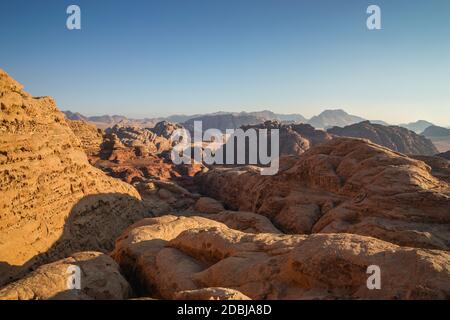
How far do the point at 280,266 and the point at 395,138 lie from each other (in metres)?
88.2

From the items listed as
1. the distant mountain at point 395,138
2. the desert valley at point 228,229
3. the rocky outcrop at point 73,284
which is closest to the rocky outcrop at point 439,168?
the desert valley at point 228,229

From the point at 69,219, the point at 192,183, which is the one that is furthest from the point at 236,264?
the point at 192,183

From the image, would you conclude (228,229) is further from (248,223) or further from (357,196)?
(357,196)

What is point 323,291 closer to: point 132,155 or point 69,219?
point 69,219

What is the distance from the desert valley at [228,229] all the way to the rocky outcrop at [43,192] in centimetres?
5

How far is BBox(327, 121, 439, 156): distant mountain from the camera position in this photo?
80375mm

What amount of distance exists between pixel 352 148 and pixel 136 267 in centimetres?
1516

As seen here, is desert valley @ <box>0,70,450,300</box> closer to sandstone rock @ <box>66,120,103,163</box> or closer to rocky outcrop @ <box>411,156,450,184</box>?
rocky outcrop @ <box>411,156,450,184</box>

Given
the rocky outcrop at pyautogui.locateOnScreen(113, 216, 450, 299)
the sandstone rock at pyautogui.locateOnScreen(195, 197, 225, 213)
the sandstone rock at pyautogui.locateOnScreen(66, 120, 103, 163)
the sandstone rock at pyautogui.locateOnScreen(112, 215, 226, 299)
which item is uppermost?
the sandstone rock at pyautogui.locateOnScreen(66, 120, 103, 163)

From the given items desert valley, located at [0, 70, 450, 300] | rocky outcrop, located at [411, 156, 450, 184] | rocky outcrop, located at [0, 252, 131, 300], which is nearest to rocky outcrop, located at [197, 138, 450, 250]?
desert valley, located at [0, 70, 450, 300]

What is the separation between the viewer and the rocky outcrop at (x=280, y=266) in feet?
18.2

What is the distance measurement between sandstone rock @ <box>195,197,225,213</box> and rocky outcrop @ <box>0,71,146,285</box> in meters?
9.29

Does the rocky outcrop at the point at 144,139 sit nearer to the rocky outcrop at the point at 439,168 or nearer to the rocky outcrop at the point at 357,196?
the rocky outcrop at the point at 357,196
